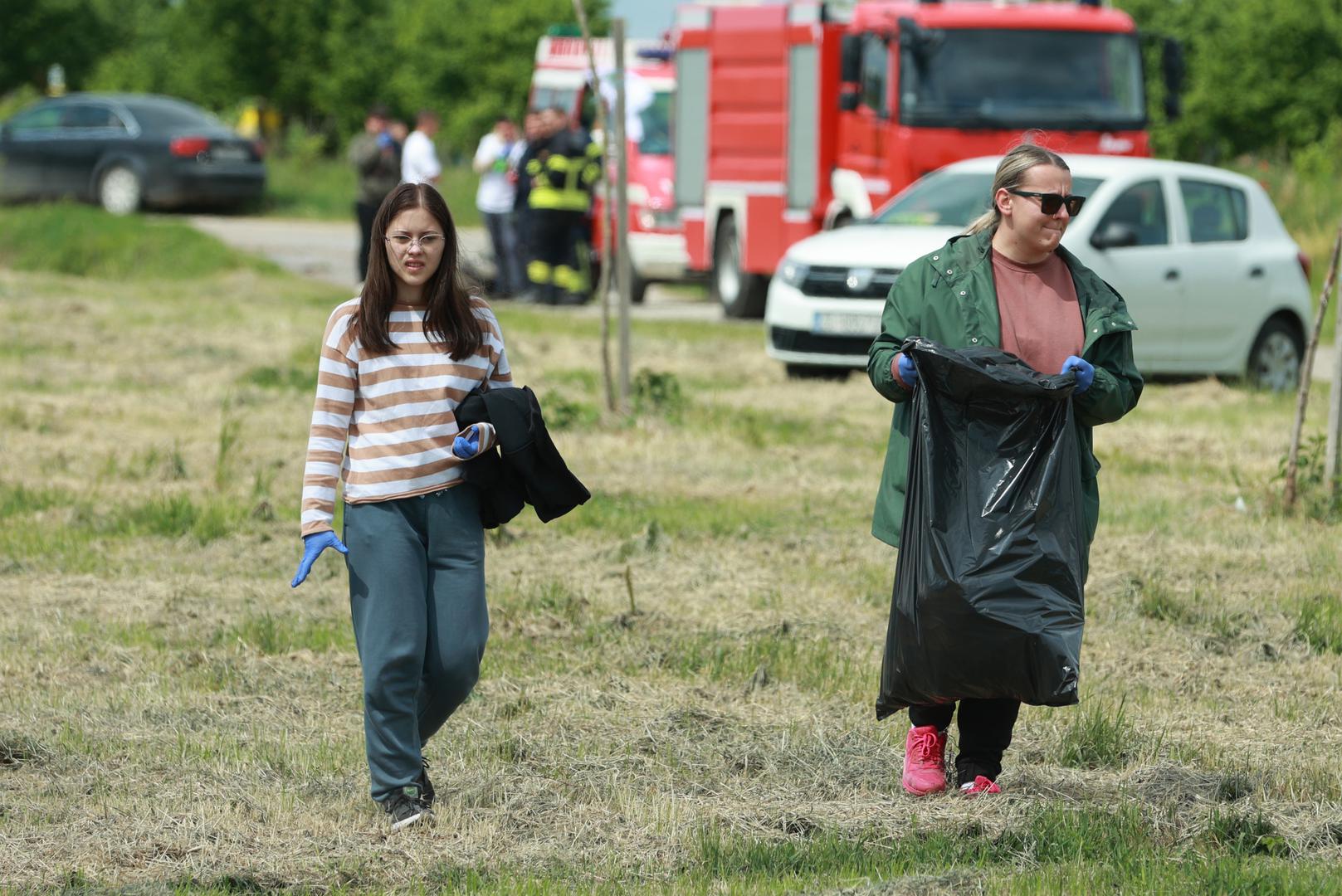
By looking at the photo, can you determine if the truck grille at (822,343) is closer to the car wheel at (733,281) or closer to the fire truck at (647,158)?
the car wheel at (733,281)

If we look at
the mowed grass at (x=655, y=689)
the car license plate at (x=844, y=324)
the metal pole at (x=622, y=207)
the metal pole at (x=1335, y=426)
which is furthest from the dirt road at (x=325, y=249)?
the metal pole at (x=1335, y=426)

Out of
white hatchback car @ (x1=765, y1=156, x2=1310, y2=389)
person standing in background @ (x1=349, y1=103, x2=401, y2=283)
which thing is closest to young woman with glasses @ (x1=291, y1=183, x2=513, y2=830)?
white hatchback car @ (x1=765, y1=156, x2=1310, y2=389)

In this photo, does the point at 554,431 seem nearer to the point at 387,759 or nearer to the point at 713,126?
the point at 387,759

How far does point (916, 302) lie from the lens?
4.75 m

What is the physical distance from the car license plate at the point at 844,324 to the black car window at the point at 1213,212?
7.67 feet

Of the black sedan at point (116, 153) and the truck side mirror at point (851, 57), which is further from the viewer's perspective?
the black sedan at point (116, 153)

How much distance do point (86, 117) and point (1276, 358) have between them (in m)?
18.6

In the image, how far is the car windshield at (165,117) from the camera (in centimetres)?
2703

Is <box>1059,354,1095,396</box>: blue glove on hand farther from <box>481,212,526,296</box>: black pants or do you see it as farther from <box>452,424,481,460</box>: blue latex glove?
<box>481,212,526,296</box>: black pants

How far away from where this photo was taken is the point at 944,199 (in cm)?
1410

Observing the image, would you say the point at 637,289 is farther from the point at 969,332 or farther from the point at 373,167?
the point at 969,332

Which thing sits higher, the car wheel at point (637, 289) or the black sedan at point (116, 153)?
the black sedan at point (116, 153)

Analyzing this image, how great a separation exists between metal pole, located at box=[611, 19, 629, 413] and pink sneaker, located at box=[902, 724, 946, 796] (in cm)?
633

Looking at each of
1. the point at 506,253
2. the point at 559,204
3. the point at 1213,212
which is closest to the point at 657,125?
the point at 506,253
